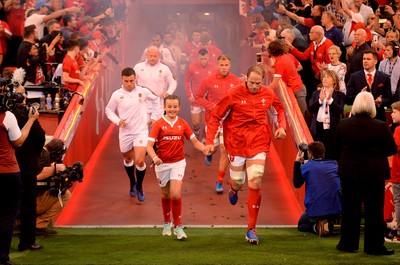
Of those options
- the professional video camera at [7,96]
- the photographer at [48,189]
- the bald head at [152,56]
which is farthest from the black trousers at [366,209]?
the bald head at [152,56]

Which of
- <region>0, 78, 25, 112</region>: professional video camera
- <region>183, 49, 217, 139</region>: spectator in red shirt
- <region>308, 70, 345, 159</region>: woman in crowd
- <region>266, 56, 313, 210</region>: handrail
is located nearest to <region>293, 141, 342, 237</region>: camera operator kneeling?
<region>266, 56, 313, 210</region>: handrail

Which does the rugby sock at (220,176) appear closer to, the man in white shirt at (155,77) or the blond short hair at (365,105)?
the man in white shirt at (155,77)

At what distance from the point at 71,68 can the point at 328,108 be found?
15.0 ft

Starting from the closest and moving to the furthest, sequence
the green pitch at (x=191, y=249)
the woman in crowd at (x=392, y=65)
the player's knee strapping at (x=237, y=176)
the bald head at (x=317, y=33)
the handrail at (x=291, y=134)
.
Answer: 1. the green pitch at (x=191, y=249)
2. the player's knee strapping at (x=237, y=176)
3. the handrail at (x=291, y=134)
4. the woman in crowd at (x=392, y=65)
5. the bald head at (x=317, y=33)

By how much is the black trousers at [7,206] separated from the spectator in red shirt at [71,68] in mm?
5850

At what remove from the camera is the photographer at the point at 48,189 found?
1130 cm

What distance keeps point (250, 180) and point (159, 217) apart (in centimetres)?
256

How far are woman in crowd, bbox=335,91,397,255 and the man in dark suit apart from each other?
152 inches

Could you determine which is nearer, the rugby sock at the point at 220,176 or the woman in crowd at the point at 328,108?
the woman in crowd at the point at 328,108

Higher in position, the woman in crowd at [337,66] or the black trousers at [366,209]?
the woman in crowd at [337,66]

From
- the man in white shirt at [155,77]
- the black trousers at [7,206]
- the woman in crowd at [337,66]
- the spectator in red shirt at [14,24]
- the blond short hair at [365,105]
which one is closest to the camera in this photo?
the black trousers at [7,206]

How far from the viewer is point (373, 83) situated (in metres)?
14.0

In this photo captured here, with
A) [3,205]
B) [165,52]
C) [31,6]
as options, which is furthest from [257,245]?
[31,6]

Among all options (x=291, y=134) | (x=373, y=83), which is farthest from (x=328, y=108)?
(x=291, y=134)
